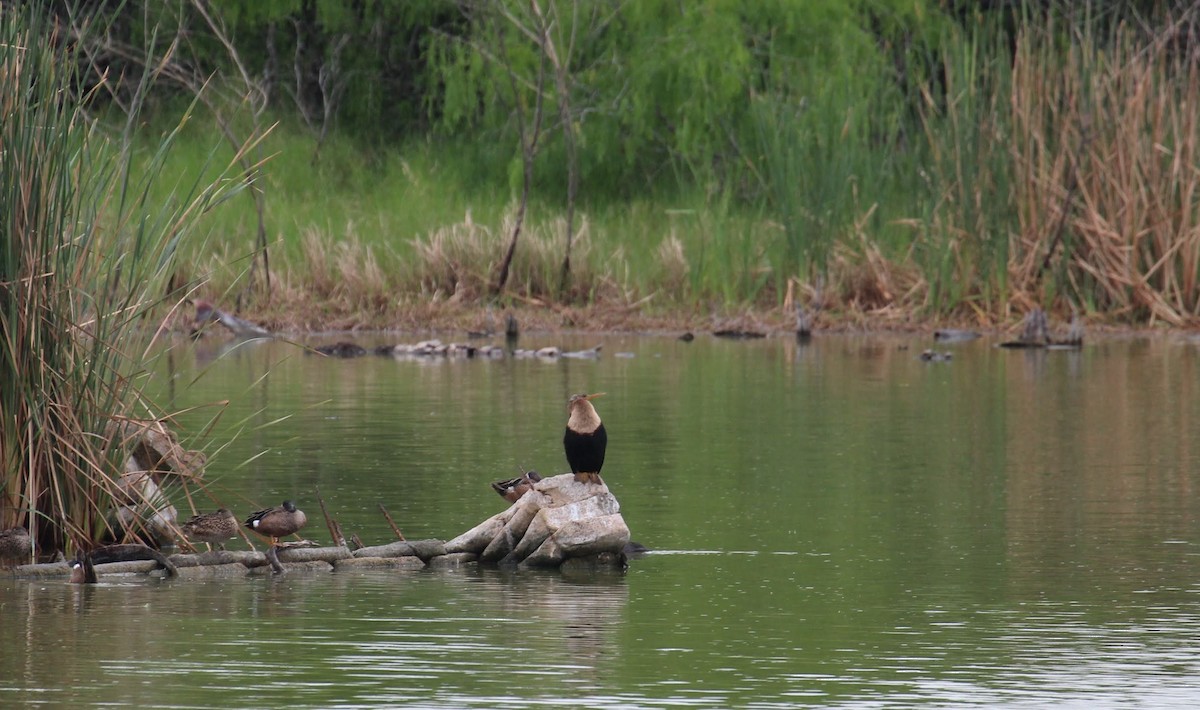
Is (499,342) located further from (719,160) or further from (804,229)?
(719,160)

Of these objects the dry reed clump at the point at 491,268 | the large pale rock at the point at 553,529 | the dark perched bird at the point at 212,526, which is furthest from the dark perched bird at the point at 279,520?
the dry reed clump at the point at 491,268

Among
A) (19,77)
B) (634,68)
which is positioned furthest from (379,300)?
(19,77)

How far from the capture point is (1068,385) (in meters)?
17.5

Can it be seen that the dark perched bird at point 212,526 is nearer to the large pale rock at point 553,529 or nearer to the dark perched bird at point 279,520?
the dark perched bird at point 279,520

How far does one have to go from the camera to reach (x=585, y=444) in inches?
347

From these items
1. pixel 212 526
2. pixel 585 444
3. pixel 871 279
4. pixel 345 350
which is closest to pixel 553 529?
pixel 585 444

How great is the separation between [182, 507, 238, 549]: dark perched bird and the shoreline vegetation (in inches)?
8.4

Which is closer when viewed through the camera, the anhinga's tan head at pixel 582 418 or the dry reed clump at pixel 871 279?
the anhinga's tan head at pixel 582 418

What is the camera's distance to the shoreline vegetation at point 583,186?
28.6ft

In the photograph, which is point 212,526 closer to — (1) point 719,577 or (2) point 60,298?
(2) point 60,298

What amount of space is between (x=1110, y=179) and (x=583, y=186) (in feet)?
32.5

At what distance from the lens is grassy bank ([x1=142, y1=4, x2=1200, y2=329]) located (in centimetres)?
2275

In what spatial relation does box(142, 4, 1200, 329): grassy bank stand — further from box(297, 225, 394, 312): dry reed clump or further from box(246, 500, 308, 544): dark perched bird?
box(246, 500, 308, 544): dark perched bird

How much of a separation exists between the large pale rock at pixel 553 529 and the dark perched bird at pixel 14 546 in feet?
5.64
